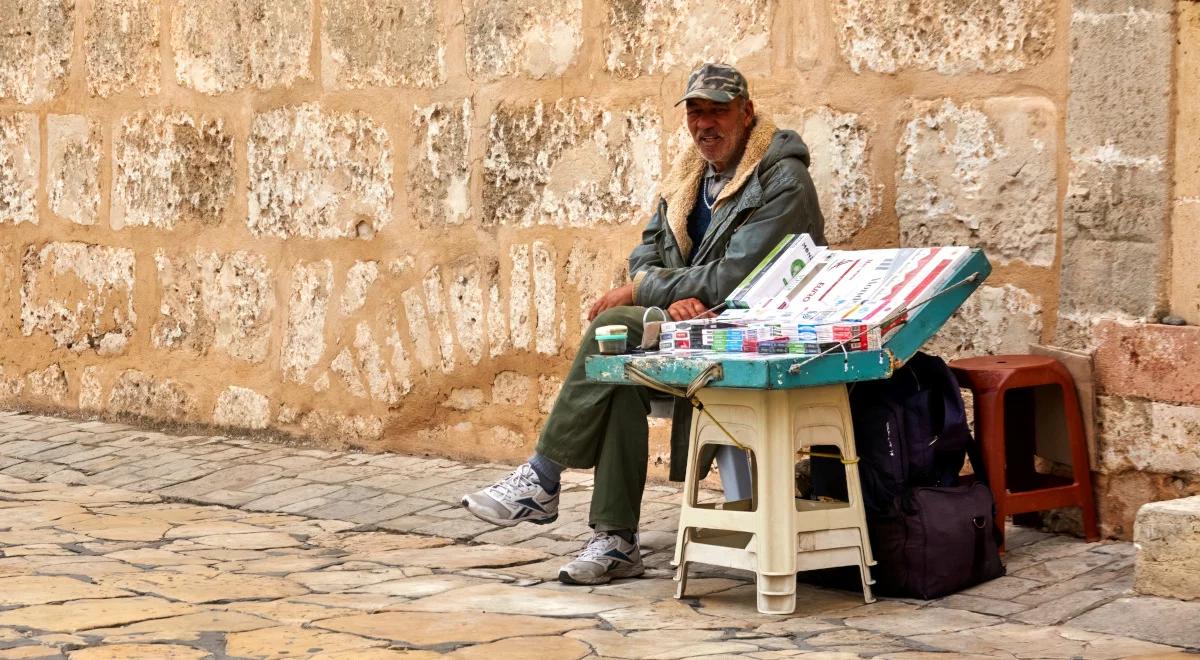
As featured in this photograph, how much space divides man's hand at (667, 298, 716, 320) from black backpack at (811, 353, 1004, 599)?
46cm

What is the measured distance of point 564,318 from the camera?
5.80 m

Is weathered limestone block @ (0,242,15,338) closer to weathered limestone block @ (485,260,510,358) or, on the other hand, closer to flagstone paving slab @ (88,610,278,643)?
weathered limestone block @ (485,260,510,358)

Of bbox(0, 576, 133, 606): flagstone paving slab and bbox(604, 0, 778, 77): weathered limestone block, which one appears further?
bbox(604, 0, 778, 77): weathered limestone block

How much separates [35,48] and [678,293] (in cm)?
430

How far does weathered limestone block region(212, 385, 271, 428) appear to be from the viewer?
264 inches

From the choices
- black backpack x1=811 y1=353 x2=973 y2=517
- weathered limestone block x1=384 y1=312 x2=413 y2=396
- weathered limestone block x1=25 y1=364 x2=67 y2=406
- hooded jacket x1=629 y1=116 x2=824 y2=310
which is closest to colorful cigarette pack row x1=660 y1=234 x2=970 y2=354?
hooded jacket x1=629 y1=116 x2=824 y2=310

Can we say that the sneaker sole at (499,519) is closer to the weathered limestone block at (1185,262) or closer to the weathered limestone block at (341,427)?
the weathered limestone block at (1185,262)

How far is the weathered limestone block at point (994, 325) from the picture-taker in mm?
4598

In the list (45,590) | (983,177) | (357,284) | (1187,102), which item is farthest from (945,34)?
(45,590)

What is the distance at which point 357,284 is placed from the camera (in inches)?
251

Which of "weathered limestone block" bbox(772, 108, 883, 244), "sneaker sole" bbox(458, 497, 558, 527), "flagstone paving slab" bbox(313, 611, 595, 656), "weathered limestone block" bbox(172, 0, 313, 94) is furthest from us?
"weathered limestone block" bbox(172, 0, 313, 94)

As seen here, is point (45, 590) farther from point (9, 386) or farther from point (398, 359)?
point (9, 386)

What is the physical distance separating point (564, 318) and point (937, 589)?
2176 mm

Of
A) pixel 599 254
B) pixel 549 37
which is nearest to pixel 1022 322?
pixel 599 254
